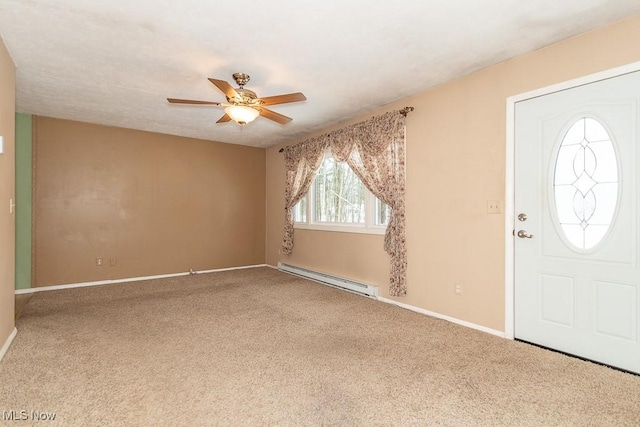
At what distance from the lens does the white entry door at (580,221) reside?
237 centimetres

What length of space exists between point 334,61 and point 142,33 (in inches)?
62.1

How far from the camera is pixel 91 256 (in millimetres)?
5141

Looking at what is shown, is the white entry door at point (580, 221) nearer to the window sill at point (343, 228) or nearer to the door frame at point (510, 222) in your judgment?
the door frame at point (510, 222)

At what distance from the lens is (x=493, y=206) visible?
124 inches

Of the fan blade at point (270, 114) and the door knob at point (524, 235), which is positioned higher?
the fan blade at point (270, 114)

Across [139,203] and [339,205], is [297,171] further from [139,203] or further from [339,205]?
[139,203]

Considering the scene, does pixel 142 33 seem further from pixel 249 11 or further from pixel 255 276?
pixel 255 276

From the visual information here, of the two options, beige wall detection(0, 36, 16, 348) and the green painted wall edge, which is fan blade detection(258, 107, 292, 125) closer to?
beige wall detection(0, 36, 16, 348)

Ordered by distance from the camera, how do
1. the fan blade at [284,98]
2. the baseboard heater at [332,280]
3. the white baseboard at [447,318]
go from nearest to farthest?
the fan blade at [284,98] → the white baseboard at [447,318] → the baseboard heater at [332,280]

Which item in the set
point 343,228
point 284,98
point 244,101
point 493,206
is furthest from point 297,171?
point 493,206

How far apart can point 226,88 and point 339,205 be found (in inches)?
112

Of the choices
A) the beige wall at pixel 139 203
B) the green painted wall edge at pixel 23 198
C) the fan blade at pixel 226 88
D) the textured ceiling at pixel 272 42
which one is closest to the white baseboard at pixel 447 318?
the textured ceiling at pixel 272 42

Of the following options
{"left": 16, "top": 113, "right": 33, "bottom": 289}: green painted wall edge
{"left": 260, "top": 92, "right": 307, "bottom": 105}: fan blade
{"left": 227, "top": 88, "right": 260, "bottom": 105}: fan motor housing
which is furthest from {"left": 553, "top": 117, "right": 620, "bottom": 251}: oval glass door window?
{"left": 16, "top": 113, "right": 33, "bottom": 289}: green painted wall edge

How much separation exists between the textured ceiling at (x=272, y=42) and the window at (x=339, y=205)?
4.36ft
